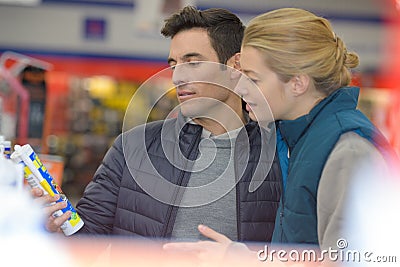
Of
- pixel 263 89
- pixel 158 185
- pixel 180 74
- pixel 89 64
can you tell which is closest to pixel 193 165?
pixel 158 185

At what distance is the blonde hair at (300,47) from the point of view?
124 centimetres

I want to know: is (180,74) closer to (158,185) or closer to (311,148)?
(158,185)

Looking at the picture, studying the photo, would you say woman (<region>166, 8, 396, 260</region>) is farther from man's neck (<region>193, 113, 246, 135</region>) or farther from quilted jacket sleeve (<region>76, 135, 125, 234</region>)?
quilted jacket sleeve (<region>76, 135, 125, 234</region>)

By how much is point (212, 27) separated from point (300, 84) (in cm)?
41

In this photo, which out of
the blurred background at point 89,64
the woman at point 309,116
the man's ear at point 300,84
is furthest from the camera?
the blurred background at point 89,64

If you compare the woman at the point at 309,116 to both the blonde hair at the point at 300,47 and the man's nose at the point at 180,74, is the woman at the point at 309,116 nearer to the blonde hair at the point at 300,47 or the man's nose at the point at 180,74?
the blonde hair at the point at 300,47

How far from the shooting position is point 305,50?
124 cm

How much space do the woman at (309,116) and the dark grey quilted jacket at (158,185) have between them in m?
0.19

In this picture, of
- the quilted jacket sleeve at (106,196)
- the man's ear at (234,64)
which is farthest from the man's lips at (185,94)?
the quilted jacket sleeve at (106,196)

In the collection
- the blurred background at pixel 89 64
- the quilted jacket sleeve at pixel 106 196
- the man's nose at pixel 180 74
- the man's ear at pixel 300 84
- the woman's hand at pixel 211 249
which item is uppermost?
the man's ear at pixel 300 84

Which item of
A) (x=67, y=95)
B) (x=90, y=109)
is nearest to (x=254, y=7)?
(x=67, y=95)

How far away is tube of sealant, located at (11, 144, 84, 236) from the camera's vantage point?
4.50 ft

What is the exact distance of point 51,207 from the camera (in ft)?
4.63

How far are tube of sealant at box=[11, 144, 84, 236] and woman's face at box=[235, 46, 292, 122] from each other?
1.50 ft
